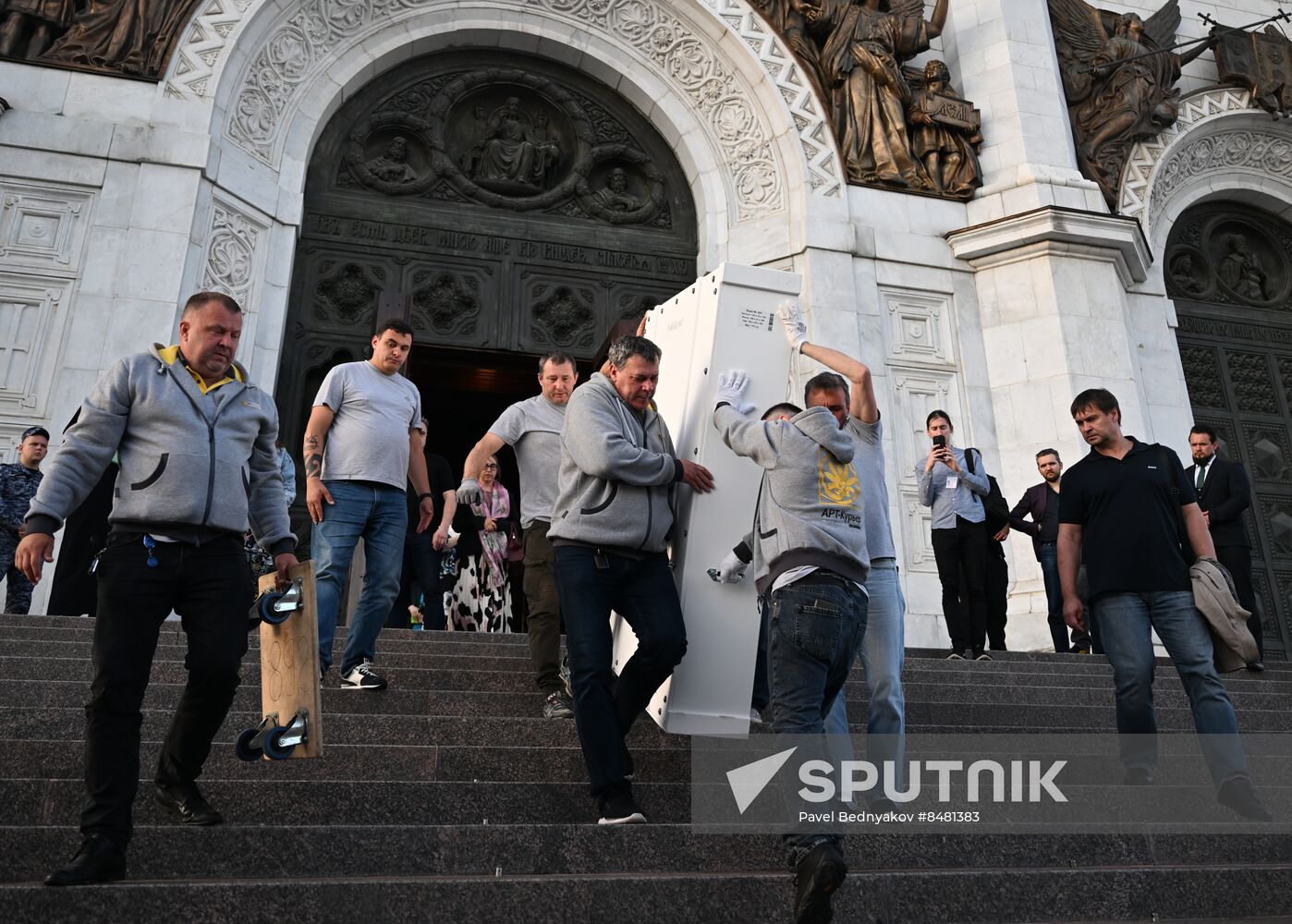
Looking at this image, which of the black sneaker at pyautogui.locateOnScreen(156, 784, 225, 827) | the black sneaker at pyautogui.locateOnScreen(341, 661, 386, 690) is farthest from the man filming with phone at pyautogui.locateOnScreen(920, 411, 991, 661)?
the black sneaker at pyautogui.locateOnScreen(156, 784, 225, 827)

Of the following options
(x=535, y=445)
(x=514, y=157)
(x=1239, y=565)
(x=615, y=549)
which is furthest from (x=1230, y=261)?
(x=615, y=549)

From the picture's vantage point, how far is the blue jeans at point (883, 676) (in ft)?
13.6

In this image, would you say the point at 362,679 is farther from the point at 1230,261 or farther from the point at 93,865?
the point at 1230,261

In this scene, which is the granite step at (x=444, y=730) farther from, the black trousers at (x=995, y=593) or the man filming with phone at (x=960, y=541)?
the black trousers at (x=995, y=593)

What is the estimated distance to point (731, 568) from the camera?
14.2 ft

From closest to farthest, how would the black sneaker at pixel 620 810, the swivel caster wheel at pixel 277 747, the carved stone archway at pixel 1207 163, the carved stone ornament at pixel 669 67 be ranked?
the swivel caster wheel at pixel 277 747 → the black sneaker at pixel 620 810 → the carved stone ornament at pixel 669 67 → the carved stone archway at pixel 1207 163

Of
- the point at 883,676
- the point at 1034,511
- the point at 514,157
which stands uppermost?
the point at 514,157

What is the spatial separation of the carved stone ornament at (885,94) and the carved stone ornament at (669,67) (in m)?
0.27

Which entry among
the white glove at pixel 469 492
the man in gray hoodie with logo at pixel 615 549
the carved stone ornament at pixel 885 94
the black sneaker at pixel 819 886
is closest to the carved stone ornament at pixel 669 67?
the carved stone ornament at pixel 885 94

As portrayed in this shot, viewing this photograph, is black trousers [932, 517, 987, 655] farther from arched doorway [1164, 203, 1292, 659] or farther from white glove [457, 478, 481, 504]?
arched doorway [1164, 203, 1292, 659]

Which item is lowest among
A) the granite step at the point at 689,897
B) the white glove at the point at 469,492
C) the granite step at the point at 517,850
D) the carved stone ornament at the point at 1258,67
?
the granite step at the point at 689,897

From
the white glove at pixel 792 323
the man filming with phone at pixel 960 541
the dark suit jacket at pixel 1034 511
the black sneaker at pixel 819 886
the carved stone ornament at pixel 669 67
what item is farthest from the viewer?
the carved stone ornament at pixel 669 67

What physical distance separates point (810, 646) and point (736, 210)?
922cm

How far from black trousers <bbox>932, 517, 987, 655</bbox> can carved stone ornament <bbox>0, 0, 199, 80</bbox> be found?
8556 mm
